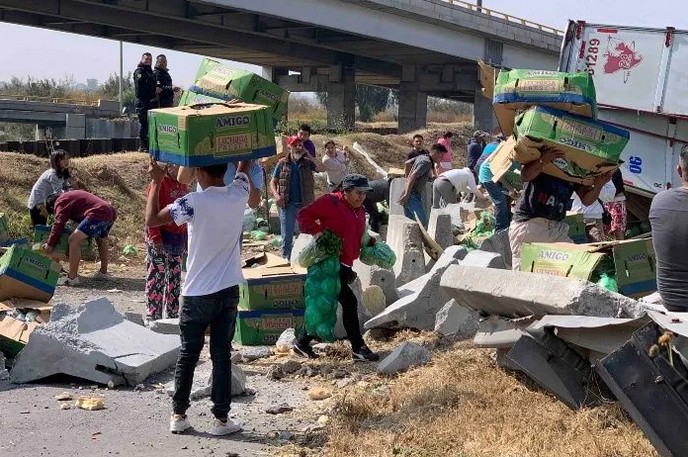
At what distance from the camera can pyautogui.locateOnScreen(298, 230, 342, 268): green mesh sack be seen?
7.84 metres

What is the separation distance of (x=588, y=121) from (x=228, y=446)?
11.9 ft

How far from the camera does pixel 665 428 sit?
4.95 m

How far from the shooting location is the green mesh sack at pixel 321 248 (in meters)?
7.84

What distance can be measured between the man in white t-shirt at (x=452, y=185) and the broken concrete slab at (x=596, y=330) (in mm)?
8967

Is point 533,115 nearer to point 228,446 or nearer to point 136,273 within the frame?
point 228,446

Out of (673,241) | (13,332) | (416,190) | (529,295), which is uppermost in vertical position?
(673,241)

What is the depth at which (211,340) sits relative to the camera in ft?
19.8

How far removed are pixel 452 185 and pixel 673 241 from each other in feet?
31.2

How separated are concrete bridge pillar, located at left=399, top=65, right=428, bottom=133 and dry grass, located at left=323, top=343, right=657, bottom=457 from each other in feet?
130

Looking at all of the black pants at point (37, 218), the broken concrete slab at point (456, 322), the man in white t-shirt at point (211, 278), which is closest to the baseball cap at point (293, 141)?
the black pants at point (37, 218)

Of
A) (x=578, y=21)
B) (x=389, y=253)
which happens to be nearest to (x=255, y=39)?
(x=578, y=21)

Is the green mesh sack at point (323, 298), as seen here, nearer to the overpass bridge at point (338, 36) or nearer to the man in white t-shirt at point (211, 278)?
the man in white t-shirt at point (211, 278)

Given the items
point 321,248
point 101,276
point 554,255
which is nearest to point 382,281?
point 321,248

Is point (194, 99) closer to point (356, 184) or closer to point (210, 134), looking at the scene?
point (356, 184)
